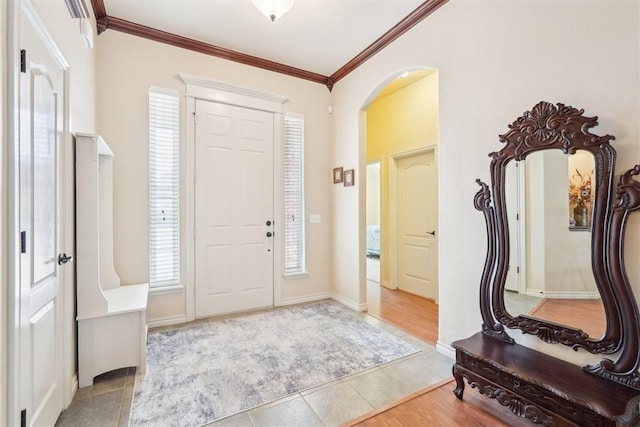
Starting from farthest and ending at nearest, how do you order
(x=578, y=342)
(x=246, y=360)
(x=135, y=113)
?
(x=135, y=113), (x=246, y=360), (x=578, y=342)

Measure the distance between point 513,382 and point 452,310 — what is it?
0.86 metres

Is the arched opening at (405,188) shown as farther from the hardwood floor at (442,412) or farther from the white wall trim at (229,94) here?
the hardwood floor at (442,412)

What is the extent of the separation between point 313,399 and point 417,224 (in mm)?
3114

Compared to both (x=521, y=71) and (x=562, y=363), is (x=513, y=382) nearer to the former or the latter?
(x=562, y=363)

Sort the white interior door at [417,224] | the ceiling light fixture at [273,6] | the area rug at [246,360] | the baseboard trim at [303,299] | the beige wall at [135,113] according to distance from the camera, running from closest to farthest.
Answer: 1. the area rug at [246,360]
2. the ceiling light fixture at [273,6]
3. the beige wall at [135,113]
4. the baseboard trim at [303,299]
5. the white interior door at [417,224]

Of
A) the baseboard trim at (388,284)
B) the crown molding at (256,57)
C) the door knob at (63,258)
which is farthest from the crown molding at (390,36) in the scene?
the door knob at (63,258)

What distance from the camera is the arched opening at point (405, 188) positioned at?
4.10 metres

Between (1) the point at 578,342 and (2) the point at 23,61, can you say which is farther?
(1) the point at 578,342

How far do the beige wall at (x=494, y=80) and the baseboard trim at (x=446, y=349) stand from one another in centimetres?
3

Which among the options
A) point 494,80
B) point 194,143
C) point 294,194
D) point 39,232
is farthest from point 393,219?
Result: point 39,232

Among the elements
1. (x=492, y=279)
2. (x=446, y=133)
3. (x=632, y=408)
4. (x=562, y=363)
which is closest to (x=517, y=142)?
(x=446, y=133)

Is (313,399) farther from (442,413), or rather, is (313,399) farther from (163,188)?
(163,188)

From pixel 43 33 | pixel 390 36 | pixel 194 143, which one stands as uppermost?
pixel 390 36

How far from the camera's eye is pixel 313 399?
6.50ft
